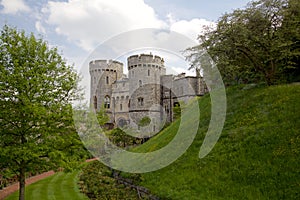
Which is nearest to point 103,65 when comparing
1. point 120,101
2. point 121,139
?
point 120,101

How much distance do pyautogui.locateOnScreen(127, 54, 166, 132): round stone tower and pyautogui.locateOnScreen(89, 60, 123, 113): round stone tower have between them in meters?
8.87

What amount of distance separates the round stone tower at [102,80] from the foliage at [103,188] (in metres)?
27.9

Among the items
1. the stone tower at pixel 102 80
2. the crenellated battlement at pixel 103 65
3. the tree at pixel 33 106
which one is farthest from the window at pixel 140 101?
the tree at pixel 33 106

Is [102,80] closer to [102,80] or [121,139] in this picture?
[102,80]

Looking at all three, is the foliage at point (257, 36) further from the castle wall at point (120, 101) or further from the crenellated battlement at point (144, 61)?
the castle wall at point (120, 101)

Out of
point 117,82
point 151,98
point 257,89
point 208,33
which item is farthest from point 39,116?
point 117,82

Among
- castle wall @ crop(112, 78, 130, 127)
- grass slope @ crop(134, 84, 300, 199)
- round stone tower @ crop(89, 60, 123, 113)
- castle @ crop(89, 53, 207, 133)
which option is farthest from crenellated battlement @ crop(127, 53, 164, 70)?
grass slope @ crop(134, 84, 300, 199)

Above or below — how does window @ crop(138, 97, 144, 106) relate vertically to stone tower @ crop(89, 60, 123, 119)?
below

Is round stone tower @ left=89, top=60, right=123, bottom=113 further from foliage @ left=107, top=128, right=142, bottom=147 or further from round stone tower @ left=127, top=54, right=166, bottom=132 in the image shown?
foliage @ left=107, top=128, right=142, bottom=147

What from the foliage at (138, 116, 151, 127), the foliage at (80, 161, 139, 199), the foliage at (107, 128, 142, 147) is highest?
the foliage at (138, 116, 151, 127)

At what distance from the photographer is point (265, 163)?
35.5ft

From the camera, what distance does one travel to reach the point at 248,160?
11.5 metres

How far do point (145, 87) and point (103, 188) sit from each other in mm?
24843

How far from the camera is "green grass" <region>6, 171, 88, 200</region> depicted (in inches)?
571
